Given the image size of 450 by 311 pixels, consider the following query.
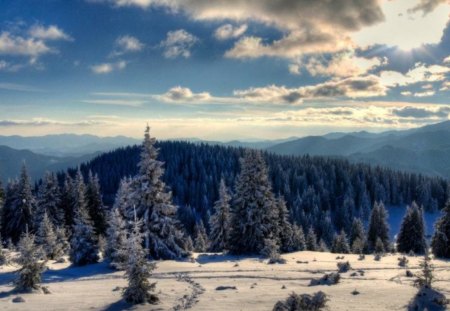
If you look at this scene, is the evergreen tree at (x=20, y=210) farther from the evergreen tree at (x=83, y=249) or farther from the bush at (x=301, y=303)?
the bush at (x=301, y=303)

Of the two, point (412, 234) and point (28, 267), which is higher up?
point (28, 267)

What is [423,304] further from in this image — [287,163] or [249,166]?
[287,163]

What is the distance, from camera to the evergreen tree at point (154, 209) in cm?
3480

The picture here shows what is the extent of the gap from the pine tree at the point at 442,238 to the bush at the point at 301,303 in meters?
28.1

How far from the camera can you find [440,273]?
24.2m

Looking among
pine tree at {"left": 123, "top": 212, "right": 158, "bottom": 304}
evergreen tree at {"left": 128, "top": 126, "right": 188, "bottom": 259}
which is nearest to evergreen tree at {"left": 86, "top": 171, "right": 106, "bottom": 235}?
evergreen tree at {"left": 128, "top": 126, "right": 188, "bottom": 259}

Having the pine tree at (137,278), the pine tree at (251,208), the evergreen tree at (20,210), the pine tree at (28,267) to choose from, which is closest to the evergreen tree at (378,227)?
the pine tree at (251,208)

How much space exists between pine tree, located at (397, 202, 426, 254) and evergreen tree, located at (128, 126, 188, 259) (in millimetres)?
39193

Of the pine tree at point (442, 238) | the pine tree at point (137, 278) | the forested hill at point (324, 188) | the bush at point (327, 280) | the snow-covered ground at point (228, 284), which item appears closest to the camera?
the snow-covered ground at point (228, 284)

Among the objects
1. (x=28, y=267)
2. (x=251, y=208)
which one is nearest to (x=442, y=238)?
(x=251, y=208)

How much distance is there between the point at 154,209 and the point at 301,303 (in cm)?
2275

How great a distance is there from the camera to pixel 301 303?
1508 cm

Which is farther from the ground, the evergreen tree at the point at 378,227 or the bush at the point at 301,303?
the bush at the point at 301,303

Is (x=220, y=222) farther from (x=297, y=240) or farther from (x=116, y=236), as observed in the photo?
(x=116, y=236)
